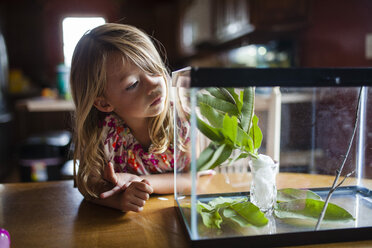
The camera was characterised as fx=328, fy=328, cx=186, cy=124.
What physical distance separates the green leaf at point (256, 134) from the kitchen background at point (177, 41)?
0.27 ft

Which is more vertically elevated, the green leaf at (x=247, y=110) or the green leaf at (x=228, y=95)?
the green leaf at (x=228, y=95)

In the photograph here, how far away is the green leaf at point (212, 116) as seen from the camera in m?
0.54

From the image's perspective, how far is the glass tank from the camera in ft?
1.72

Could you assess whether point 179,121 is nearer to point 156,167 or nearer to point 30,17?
point 156,167

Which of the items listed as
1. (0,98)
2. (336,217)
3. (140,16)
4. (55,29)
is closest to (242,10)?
(336,217)

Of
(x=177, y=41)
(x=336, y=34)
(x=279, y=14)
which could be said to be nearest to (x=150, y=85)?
(x=336, y=34)

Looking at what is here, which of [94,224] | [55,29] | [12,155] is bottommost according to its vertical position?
[12,155]

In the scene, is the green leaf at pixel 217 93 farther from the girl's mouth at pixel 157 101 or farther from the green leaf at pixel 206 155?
the girl's mouth at pixel 157 101

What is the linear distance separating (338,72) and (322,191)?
266 millimetres

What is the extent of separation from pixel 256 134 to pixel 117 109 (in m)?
0.36

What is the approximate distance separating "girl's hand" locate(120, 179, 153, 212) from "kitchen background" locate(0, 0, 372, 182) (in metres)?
0.30

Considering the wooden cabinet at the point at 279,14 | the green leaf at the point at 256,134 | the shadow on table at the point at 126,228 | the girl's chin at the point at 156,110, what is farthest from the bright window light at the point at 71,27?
the green leaf at the point at 256,134

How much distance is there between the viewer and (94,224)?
0.64 m

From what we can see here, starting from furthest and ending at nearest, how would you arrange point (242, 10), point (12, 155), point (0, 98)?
point (12, 155), point (0, 98), point (242, 10)
